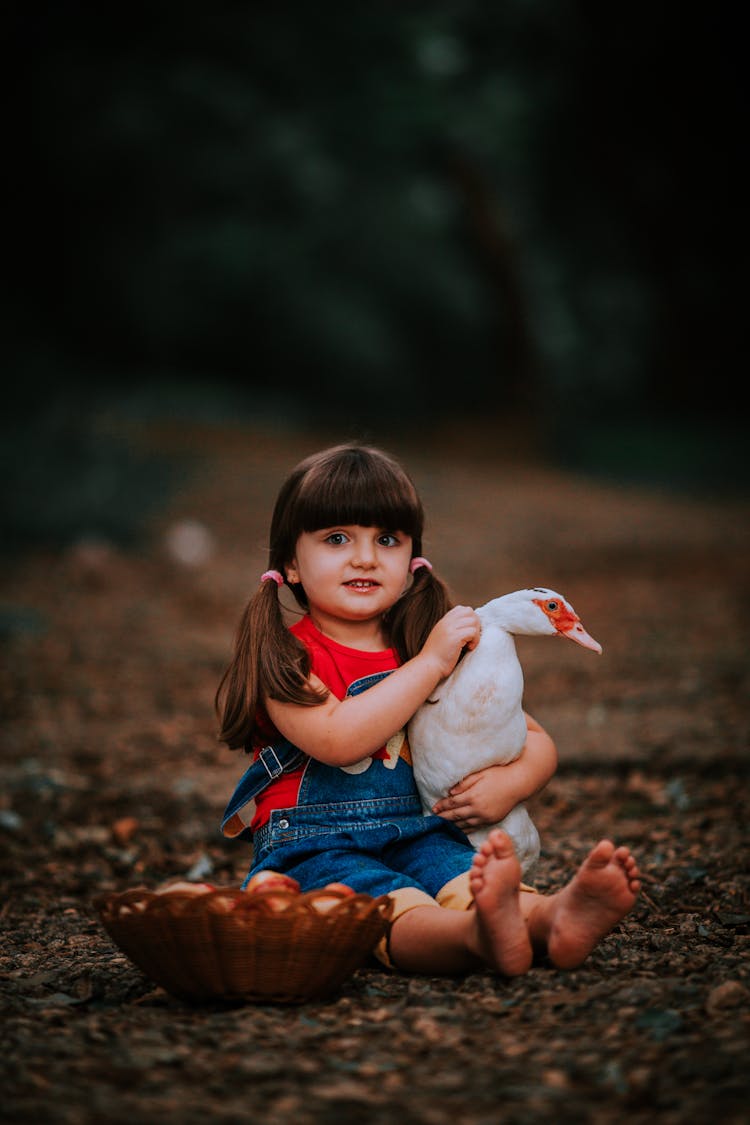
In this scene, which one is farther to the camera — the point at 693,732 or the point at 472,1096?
the point at 693,732

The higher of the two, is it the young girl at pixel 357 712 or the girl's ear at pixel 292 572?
the girl's ear at pixel 292 572

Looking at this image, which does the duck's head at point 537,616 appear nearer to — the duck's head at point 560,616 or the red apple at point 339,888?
the duck's head at point 560,616

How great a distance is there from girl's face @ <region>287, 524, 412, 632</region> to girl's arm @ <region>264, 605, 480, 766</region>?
0.53 ft

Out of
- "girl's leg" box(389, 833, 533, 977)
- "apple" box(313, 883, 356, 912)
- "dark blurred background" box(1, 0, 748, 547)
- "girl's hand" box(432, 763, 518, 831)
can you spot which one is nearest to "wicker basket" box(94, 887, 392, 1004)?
"apple" box(313, 883, 356, 912)

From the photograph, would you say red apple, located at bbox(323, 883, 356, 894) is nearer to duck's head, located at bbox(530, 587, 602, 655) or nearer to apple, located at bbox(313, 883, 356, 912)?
apple, located at bbox(313, 883, 356, 912)

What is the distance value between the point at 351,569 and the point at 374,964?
2.59 feet

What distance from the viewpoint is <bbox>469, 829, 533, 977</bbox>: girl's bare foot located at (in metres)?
1.90

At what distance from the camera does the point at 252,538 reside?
368 inches

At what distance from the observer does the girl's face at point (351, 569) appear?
2328mm

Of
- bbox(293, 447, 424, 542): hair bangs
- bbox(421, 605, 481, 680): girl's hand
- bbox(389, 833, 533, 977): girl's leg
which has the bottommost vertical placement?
bbox(389, 833, 533, 977): girl's leg

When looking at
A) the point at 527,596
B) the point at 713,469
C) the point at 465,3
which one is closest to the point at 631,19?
the point at 465,3

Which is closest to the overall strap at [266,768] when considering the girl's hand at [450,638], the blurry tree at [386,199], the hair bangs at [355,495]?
the girl's hand at [450,638]

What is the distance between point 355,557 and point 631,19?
9.88 m

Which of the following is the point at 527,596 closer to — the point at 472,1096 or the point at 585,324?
the point at 472,1096
